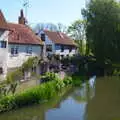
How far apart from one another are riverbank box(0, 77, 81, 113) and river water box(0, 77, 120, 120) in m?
0.44

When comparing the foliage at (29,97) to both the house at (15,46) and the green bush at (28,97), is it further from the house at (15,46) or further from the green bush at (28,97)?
the house at (15,46)

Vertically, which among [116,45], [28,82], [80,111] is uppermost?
[116,45]

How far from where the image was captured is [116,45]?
50.0 metres

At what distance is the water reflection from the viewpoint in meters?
23.5

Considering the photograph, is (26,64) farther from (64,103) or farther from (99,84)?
(99,84)

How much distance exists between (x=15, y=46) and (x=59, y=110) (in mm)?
12302

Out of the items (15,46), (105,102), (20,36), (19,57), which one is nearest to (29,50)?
(20,36)

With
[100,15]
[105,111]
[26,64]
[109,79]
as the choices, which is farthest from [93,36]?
[105,111]

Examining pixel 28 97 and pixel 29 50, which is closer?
pixel 28 97

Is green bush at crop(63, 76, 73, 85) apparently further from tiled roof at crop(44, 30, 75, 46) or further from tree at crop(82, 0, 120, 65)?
tiled roof at crop(44, 30, 75, 46)

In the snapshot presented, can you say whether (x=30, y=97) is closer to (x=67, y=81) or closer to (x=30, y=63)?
(x=30, y=63)

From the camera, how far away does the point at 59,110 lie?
85.8ft

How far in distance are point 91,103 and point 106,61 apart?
23517 millimetres

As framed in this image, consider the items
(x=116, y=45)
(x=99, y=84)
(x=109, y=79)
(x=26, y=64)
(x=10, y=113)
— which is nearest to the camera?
(x=10, y=113)
